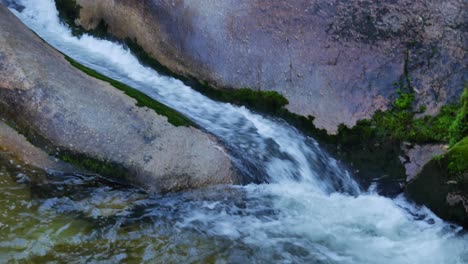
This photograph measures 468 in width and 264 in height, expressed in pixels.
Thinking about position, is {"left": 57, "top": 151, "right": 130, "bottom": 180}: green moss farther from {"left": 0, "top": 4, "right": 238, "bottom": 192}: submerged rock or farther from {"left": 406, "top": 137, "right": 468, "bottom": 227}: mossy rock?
{"left": 406, "top": 137, "right": 468, "bottom": 227}: mossy rock

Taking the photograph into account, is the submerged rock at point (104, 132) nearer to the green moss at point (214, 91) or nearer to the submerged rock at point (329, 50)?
the green moss at point (214, 91)

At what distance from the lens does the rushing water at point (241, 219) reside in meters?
5.73

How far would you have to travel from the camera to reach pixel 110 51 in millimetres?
9438

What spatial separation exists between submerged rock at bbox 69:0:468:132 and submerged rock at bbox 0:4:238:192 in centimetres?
175

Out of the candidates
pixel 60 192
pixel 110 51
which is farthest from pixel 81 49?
pixel 60 192

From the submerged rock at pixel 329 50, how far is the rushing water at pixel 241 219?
0.80m

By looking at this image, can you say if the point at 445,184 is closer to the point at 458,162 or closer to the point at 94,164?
the point at 458,162

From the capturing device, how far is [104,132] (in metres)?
6.62

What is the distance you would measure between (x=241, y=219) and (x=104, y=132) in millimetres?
1980

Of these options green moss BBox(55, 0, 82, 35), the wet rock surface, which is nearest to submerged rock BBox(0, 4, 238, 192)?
the wet rock surface

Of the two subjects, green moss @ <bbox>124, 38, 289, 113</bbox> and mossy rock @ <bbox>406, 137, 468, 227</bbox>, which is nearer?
mossy rock @ <bbox>406, 137, 468, 227</bbox>

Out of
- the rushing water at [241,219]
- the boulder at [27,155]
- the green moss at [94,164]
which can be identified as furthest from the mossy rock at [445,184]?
the boulder at [27,155]

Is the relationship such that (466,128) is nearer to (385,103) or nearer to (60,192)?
(385,103)

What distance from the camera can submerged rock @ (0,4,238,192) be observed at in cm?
651
